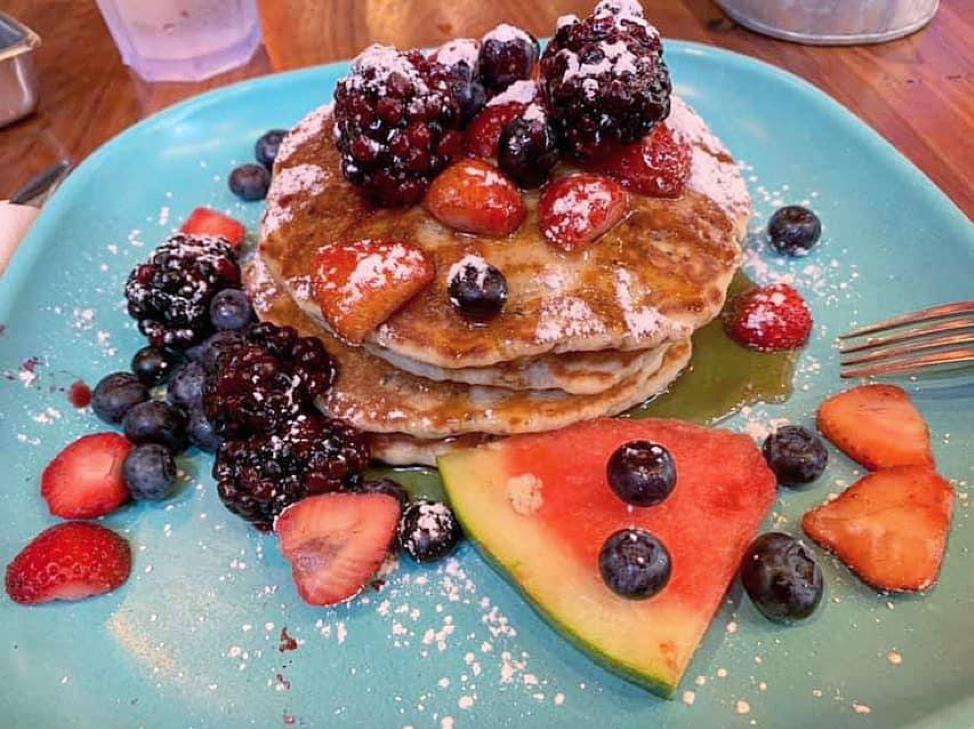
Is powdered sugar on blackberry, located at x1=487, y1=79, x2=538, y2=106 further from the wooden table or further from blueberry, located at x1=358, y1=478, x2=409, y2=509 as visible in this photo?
the wooden table

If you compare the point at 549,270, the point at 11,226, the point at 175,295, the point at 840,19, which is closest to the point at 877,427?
the point at 549,270

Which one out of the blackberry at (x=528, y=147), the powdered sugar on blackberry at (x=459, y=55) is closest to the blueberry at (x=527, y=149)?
the blackberry at (x=528, y=147)

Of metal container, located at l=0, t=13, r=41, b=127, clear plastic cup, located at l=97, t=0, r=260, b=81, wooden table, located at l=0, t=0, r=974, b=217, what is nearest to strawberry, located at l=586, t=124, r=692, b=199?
wooden table, located at l=0, t=0, r=974, b=217

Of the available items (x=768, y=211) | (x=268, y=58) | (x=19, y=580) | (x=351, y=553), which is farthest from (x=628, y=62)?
(x=268, y=58)

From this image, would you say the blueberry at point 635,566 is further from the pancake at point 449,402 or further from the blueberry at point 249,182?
the blueberry at point 249,182

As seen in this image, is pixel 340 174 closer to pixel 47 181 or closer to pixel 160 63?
pixel 47 181
